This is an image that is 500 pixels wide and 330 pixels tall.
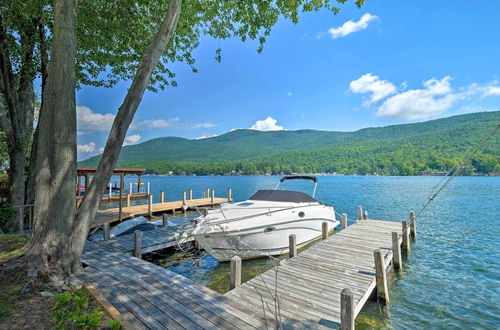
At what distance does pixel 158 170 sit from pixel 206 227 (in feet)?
374

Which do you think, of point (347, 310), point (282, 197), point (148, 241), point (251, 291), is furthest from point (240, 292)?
point (148, 241)

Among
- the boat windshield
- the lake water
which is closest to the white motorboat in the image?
the boat windshield

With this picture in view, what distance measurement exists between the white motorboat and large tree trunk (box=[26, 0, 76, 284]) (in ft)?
12.2

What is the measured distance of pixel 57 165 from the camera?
4555mm

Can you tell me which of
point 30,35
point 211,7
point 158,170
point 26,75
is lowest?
point 158,170

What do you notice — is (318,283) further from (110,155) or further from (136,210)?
(136,210)

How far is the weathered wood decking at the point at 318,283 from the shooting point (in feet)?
13.5

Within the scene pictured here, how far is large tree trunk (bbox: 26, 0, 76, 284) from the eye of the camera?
14.6ft

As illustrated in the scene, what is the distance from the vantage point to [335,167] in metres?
97.5

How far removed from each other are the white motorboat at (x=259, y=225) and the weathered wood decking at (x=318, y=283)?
4.27ft

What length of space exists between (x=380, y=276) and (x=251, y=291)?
A: 3.07 meters

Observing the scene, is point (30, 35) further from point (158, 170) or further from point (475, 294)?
point (158, 170)

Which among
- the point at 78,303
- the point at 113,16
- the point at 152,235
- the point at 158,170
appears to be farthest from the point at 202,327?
the point at 158,170

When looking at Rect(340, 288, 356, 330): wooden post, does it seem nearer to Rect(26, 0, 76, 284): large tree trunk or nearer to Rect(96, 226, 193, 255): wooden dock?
Rect(26, 0, 76, 284): large tree trunk
